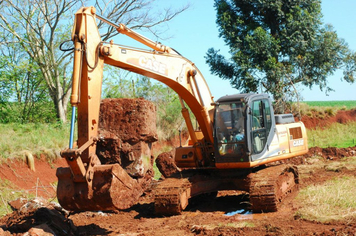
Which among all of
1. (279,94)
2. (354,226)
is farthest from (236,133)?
(279,94)

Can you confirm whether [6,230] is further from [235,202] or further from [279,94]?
[279,94]

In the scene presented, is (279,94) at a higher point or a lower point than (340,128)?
higher

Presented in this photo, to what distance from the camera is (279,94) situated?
73.4 feet

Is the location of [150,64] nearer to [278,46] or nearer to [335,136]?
[278,46]

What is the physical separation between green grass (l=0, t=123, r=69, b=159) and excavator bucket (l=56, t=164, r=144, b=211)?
6413mm

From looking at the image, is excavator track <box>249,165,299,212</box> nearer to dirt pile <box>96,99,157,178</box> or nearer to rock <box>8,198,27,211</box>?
dirt pile <box>96,99,157,178</box>

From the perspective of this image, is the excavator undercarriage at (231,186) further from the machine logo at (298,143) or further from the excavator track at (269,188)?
the machine logo at (298,143)

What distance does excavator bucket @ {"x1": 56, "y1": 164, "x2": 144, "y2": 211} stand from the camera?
6.48 meters

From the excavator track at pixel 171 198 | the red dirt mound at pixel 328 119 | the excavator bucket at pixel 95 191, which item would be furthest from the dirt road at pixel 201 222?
the red dirt mound at pixel 328 119

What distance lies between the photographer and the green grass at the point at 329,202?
7.62m

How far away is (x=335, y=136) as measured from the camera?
1003 inches

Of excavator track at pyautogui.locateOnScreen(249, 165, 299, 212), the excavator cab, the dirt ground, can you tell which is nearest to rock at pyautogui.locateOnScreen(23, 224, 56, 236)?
the dirt ground

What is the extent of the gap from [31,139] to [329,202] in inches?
369

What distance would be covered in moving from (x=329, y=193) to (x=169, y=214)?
11.2 ft
